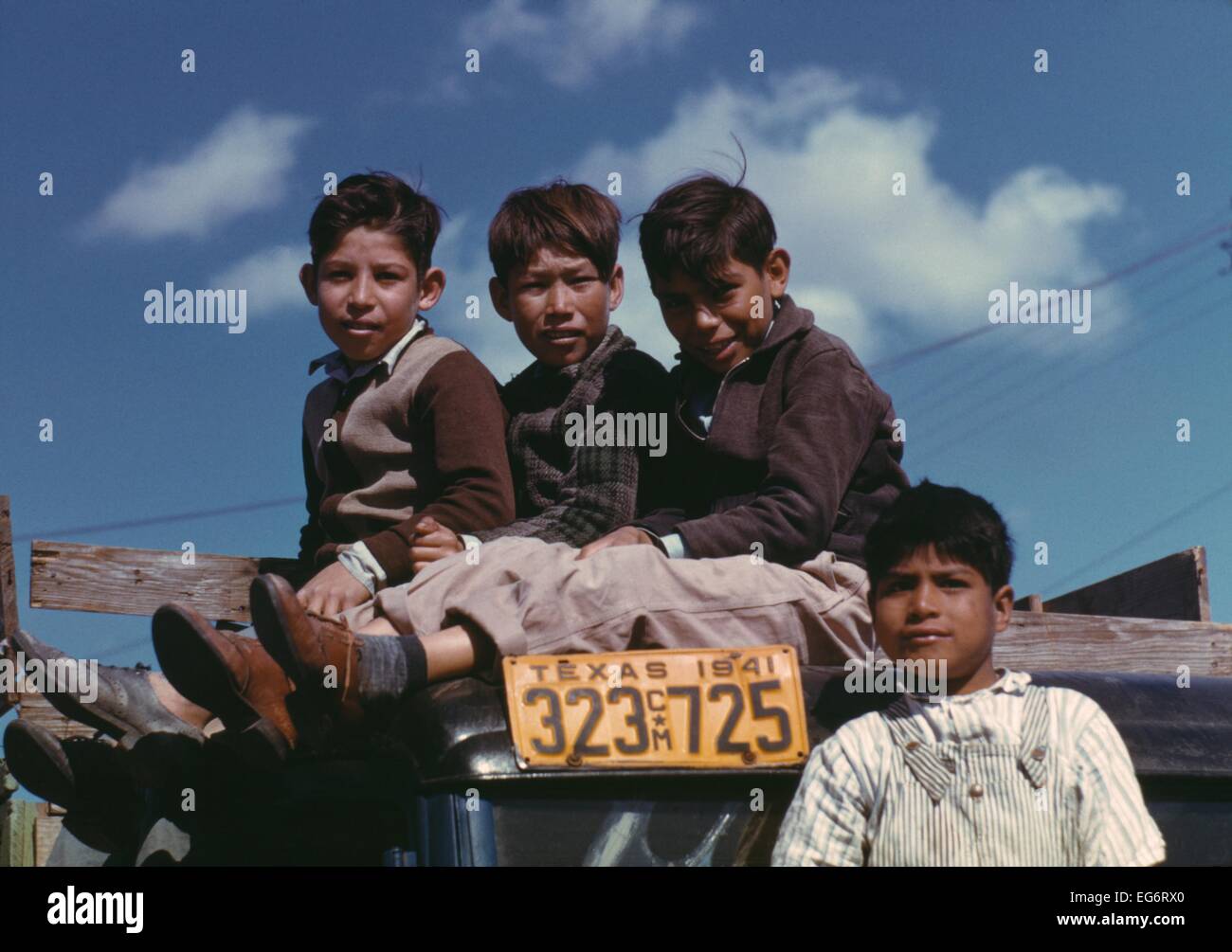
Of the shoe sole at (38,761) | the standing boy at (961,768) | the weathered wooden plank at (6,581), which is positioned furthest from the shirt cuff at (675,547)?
the weathered wooden plank at (6,581)

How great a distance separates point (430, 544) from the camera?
433cm

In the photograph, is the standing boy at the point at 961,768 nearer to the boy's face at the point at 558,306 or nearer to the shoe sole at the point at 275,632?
the shoe sole at the point at 275,632

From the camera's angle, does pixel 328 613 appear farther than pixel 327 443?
No

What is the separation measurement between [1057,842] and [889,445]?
60.5 inches

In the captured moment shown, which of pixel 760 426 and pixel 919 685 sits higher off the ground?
pixel 760 426

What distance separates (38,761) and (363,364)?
59.6 inches

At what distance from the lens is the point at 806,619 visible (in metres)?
3.99

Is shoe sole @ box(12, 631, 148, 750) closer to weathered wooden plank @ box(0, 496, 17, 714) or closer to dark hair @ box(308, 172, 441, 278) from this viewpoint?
weathered wooden plank @ box(0, 496, 17, 714)

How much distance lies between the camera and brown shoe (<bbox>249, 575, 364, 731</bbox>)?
354cm

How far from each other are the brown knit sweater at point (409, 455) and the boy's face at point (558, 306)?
228mm

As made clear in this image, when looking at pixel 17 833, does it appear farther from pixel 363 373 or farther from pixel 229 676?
pixel 229 676

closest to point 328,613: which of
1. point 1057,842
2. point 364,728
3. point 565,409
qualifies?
point 364,728

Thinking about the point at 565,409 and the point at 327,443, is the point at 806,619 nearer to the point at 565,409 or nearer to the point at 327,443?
the point at 565,409

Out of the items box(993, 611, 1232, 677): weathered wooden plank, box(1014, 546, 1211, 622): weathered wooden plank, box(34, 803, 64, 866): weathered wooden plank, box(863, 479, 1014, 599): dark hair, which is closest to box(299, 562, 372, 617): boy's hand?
box(863, 479, 1014, 599): dark hair
